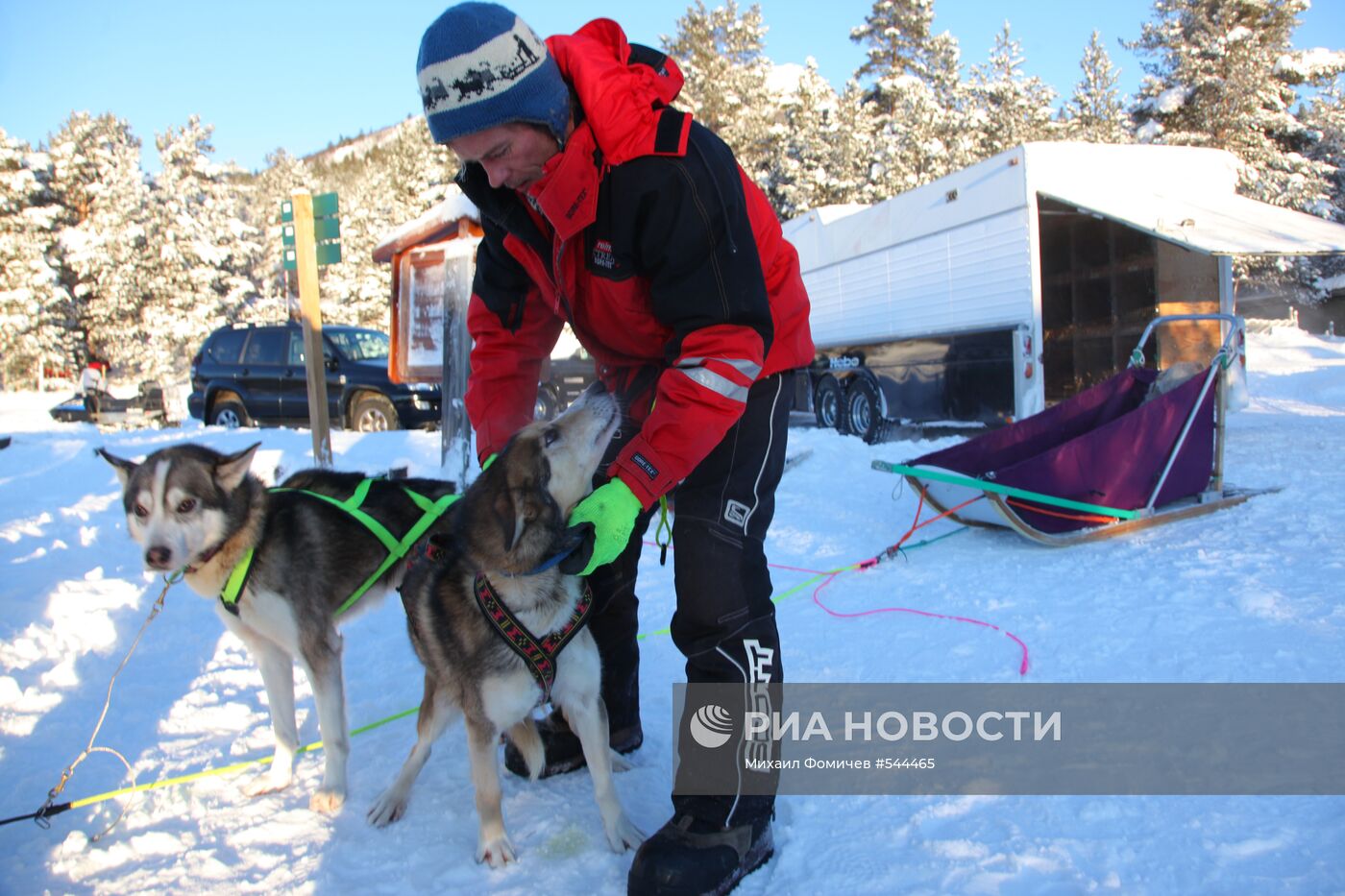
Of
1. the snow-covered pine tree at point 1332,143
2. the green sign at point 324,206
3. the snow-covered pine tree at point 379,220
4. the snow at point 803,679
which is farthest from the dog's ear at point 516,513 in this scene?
the snow-covered pine tree at point 379,220

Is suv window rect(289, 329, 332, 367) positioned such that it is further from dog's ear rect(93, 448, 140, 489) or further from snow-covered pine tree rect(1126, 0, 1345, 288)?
snow-covered pine tree rect(1126, 0, 1345, 288)

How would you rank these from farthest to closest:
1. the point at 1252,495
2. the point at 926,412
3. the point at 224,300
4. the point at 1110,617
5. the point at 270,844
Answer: the point at 224,300 → the point at 926,412 → the point at 1252,495 → the point at 1110,617 → the point at 270,844

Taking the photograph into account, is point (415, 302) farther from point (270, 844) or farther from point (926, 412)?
point (270, 844)

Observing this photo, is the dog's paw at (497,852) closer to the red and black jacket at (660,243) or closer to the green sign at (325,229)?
the red and black jacket at (660,243)

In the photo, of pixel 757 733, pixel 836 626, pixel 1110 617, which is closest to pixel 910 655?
pixel 836 626

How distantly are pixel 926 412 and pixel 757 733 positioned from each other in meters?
9.38

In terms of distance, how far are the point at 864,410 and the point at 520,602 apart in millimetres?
10176

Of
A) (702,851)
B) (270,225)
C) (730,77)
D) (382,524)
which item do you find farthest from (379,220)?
(702,851)

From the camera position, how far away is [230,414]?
49.8 ft

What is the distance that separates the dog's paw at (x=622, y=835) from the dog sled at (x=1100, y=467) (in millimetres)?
3326

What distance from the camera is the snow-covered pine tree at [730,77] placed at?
1314 inches

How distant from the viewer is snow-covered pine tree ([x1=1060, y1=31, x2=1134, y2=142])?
103ft

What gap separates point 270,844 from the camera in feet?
8.13

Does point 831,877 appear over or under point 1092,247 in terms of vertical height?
under
